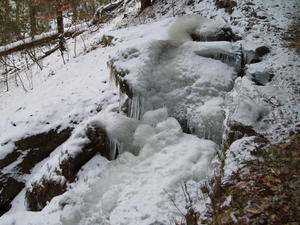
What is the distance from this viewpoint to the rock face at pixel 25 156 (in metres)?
5.91

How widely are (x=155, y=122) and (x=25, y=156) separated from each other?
3.58 m

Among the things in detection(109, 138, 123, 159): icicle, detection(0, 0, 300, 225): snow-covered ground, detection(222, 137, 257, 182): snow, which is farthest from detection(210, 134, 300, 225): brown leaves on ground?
detection(109, 138, 123, 159): icicle

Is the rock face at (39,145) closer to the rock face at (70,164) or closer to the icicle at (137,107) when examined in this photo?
the rock face at (70,164)

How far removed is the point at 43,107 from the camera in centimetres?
707

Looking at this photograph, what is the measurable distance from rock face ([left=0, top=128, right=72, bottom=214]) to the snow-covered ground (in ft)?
0.58

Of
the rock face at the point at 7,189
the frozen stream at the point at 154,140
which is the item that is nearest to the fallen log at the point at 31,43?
the frozen stream at the point at 154,140

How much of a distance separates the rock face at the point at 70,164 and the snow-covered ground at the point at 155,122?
0.48 ft

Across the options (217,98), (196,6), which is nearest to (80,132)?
(217,98)

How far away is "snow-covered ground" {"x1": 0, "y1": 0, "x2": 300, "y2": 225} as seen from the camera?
371 centimetres

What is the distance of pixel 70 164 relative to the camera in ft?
16.4

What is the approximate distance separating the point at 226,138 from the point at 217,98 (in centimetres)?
127

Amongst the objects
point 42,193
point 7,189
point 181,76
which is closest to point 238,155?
point 181,76

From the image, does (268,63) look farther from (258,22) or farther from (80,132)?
(80,132)

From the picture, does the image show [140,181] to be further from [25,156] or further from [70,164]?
[25,156]
